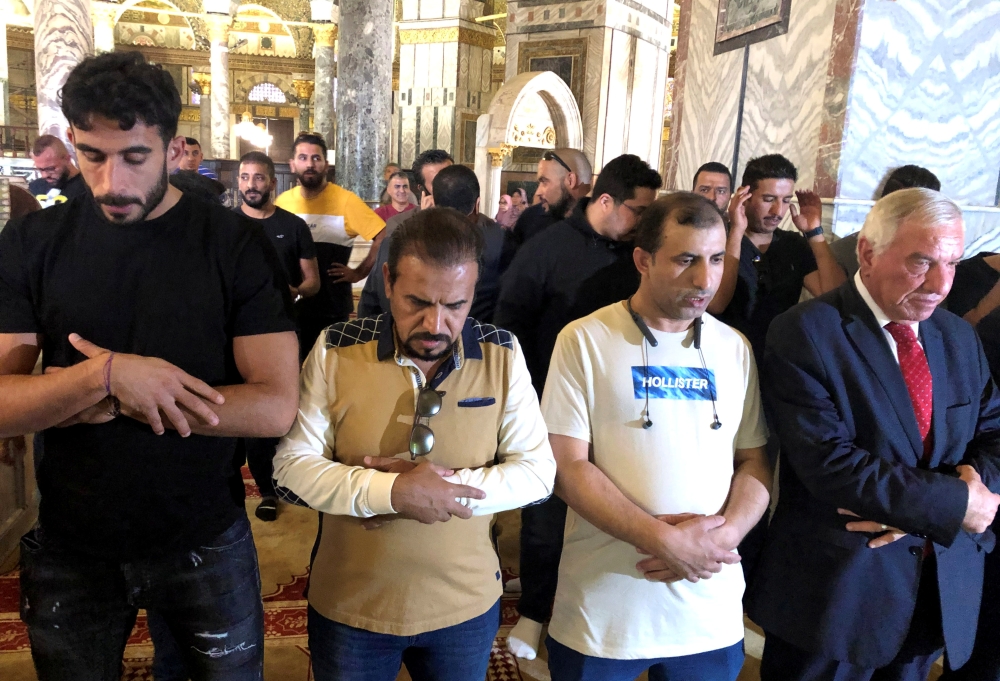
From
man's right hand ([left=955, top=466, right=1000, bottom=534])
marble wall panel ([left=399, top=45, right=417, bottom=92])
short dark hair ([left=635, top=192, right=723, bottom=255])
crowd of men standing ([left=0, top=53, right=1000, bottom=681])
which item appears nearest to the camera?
crowd of men standing ([left=0, top=53, right=1000, bottom=681])

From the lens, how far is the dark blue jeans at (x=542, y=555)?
8.32 feet

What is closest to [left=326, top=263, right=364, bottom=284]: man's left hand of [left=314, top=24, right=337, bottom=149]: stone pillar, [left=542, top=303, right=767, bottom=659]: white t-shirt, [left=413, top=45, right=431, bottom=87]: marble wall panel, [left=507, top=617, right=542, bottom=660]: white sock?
[left=507, top=617, right=542, bottom=660]: white sock

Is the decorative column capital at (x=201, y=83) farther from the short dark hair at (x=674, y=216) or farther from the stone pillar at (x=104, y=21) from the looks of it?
the short dark hair at (x=674, y=216)

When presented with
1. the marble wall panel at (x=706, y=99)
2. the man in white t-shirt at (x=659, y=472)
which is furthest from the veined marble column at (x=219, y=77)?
the man in white t-shirt at (x=659, y=472)

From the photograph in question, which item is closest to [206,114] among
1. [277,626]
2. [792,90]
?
[792,90]

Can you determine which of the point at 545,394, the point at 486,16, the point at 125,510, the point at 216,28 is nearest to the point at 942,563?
the point at 545,394

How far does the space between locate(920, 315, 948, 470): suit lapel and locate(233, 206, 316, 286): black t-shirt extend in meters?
2.74

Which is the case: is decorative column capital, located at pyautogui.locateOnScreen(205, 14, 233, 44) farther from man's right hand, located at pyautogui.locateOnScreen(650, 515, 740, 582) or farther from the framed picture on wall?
man's right hand, located at pyautogui.locateOnScreen(650, 515, 740, 582)

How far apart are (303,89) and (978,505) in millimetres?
24070

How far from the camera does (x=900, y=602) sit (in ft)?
5.49

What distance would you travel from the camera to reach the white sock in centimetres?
248

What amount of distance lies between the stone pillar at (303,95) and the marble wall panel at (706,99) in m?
21.0

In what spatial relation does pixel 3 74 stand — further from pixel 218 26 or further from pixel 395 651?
pixel 395 651

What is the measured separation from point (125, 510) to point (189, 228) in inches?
22.6
